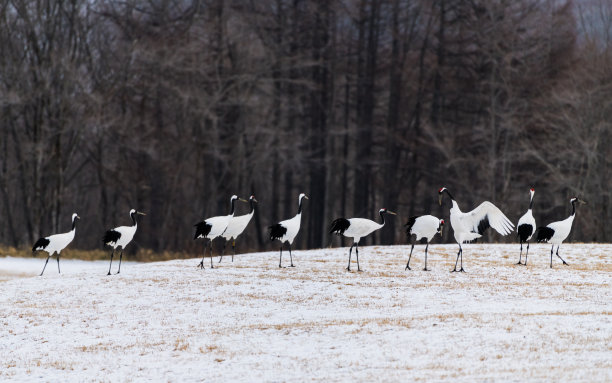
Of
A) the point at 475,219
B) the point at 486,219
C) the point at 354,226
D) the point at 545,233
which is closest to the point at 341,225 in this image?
the point at 354,226

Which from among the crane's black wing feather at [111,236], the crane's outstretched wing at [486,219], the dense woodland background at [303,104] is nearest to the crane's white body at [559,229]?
→ the crane's outstretched wing at [486,219]

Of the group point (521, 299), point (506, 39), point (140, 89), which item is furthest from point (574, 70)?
point (521, 299)

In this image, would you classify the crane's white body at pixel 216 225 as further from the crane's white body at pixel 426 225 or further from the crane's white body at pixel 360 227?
the crane's white body at pixel 426 225

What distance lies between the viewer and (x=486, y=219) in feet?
83.1

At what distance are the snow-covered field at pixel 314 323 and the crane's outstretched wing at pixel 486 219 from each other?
1434 millimetres

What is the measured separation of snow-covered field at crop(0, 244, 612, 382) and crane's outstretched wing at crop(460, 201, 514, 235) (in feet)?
4.71

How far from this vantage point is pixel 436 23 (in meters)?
57.1

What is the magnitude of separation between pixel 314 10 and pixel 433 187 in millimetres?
14051

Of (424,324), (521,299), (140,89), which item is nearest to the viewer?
(424,324)

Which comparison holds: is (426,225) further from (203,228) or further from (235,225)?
(203,228)

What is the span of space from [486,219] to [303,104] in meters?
34.0

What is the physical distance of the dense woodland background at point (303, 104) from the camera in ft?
146

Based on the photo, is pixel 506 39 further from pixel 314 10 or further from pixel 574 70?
pixel 314 10

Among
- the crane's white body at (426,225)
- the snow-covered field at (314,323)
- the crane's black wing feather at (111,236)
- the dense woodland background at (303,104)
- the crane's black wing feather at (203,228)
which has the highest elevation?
the dense woodland background at (303,104)
